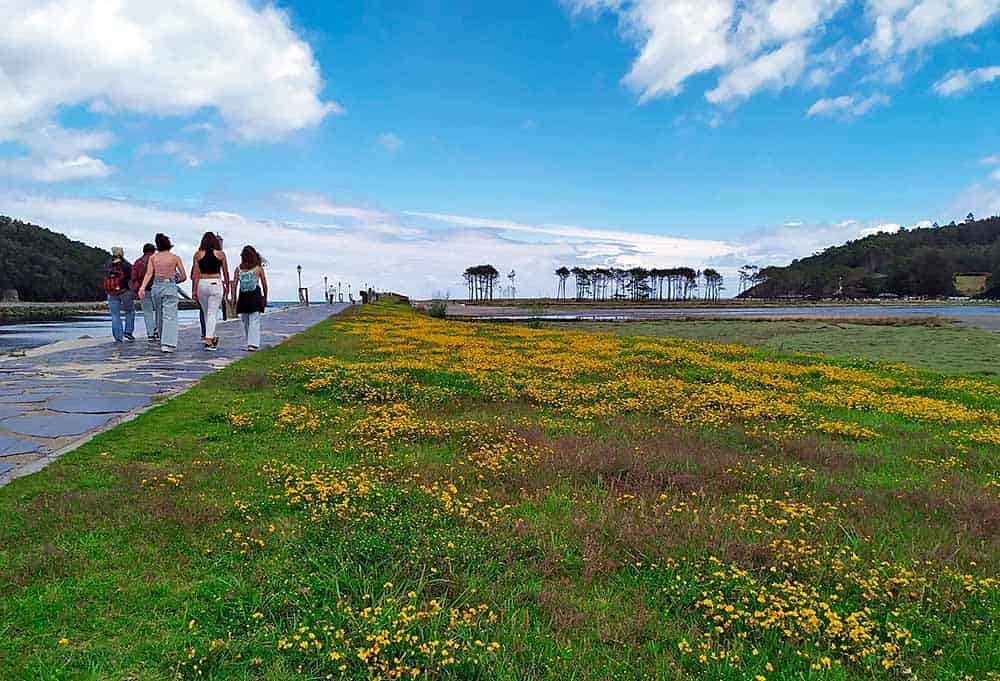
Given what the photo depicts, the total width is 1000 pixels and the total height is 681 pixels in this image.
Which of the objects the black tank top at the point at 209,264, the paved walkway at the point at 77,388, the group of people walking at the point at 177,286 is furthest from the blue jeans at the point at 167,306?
the black tank top at the point at 209,264

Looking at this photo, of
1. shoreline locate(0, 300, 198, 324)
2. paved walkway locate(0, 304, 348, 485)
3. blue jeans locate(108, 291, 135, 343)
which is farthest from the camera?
shoreline locate(0, 300, 198, 324)

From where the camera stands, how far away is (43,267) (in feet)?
203

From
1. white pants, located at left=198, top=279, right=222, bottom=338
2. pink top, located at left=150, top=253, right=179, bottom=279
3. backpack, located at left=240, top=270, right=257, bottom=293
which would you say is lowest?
white pants, located at left=198, top=279, right=222, bottom=338

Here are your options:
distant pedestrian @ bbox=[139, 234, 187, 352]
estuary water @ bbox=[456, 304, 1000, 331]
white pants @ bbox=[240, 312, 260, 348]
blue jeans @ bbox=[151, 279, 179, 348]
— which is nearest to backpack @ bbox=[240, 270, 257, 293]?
white pants @ bbox=[240, 312, 260, 348]

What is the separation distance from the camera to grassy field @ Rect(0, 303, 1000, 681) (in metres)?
2.42

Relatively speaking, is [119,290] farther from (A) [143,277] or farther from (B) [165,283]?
(B) [165,283]

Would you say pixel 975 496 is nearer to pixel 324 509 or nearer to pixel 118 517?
pixel 324 509

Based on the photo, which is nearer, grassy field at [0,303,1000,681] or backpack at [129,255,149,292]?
grassy field at [0,303,1000,681]

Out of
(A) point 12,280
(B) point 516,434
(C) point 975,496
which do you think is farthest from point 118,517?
(A) point 12,280

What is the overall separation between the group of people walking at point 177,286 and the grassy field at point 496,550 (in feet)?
18.0

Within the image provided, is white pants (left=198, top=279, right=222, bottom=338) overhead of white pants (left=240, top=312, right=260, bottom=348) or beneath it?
overhead

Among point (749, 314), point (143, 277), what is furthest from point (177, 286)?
point (749, 314)

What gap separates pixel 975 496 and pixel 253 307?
1141 centimetres

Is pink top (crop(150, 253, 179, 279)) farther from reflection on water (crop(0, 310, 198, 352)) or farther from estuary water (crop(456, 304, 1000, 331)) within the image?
estuary water (crop(456, 304, 1000, 331))
